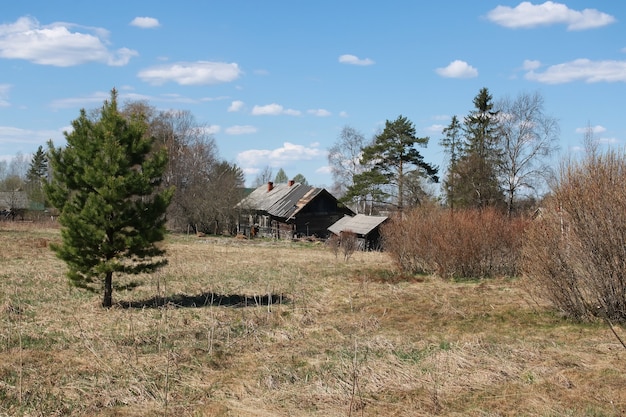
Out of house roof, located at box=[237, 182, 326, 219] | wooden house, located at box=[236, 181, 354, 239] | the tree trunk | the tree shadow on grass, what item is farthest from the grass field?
house roof, located at box=[237, 182, 326, 219]

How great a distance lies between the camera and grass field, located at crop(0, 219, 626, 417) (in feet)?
22.7

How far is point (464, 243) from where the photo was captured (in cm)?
2105

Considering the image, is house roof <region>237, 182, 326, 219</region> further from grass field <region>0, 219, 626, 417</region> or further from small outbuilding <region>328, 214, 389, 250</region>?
grass field <region>0, 219, 626, 417</region>

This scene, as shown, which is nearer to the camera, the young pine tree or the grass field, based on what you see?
the grass field

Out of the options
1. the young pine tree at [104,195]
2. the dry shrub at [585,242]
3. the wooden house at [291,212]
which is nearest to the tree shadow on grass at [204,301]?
the young pine tree at [104,195]

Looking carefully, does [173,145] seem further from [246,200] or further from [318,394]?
[318,394]

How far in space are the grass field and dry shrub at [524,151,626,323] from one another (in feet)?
2.09

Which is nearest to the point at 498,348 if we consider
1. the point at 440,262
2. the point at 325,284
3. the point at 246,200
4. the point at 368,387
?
the point at 368,387

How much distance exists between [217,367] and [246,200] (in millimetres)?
43316

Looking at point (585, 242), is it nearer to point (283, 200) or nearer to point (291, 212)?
point (291, 212)

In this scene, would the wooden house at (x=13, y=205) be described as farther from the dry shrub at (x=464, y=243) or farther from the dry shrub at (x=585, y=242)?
the dry shrub at (x=585, y=242)

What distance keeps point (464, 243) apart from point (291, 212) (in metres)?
27.6

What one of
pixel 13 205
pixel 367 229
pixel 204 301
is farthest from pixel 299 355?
pixel 13 205

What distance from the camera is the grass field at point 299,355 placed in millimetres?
6930
